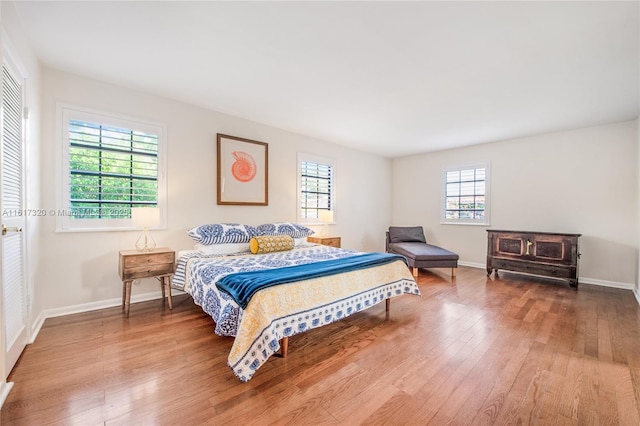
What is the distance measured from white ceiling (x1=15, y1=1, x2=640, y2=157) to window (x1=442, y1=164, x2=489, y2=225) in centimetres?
176

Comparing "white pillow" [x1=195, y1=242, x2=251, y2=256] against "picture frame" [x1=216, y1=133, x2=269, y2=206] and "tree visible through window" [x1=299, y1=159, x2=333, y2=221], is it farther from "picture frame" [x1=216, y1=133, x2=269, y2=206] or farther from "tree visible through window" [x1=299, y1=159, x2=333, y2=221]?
"tree visible through window" [x1=299, y1=159, x2=333, y2=221]

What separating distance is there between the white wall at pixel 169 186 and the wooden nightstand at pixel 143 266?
383 millimetres

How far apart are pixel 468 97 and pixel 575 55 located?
0.98 metres

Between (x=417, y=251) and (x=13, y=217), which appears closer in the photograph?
(x=13, y=217)

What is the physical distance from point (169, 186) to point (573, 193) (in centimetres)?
614

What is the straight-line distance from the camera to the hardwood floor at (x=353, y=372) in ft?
4.86

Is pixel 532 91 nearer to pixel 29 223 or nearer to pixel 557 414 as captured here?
pixel 557 414

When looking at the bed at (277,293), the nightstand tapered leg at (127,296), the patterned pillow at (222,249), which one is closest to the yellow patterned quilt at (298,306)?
the bed at (277,293)

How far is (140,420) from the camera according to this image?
141 centimetres

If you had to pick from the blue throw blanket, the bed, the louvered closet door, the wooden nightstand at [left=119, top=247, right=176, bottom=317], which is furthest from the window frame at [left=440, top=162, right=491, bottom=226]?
the louvered closet door

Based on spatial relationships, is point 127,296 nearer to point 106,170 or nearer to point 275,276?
point 106,170

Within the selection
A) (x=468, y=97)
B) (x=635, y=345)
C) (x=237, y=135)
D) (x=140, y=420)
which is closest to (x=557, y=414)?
(x=635, y=345)

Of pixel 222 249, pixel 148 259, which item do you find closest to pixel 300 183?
pixel 222 249

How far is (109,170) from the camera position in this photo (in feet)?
9.84
